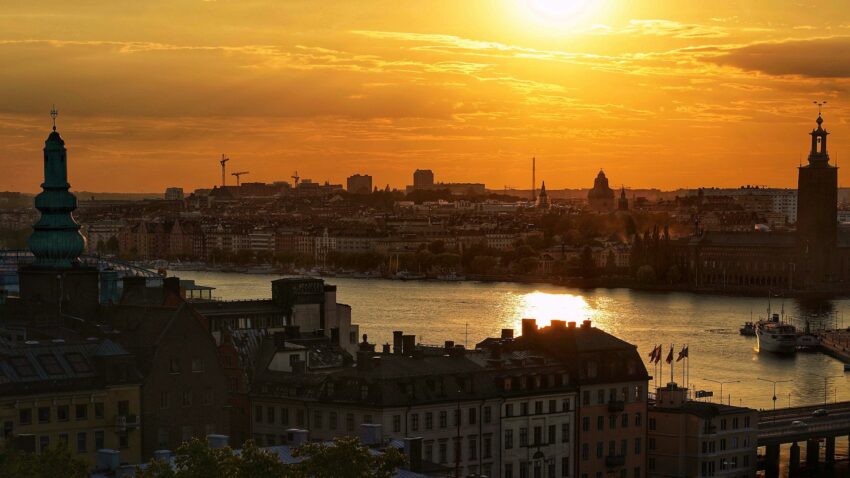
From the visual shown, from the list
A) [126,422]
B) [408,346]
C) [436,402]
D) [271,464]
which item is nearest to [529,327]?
[408,346]

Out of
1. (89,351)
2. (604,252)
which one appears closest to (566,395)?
(89,351)

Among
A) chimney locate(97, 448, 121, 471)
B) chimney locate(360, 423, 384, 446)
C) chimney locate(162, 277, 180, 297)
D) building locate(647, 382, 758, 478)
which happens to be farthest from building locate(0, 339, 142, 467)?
building locate(647, 382, 758, 478)

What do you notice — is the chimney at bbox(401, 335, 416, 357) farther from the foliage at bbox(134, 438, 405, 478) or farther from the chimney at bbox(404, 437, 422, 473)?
the foliage at bbox(134, 438, 405, 478)

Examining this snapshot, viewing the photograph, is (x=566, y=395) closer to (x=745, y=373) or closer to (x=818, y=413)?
(x=818, y=413)

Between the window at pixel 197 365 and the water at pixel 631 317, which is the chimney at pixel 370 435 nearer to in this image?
the window at pixel 197 365

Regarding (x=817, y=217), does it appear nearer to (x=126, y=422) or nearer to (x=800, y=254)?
(x=800, y=254)
